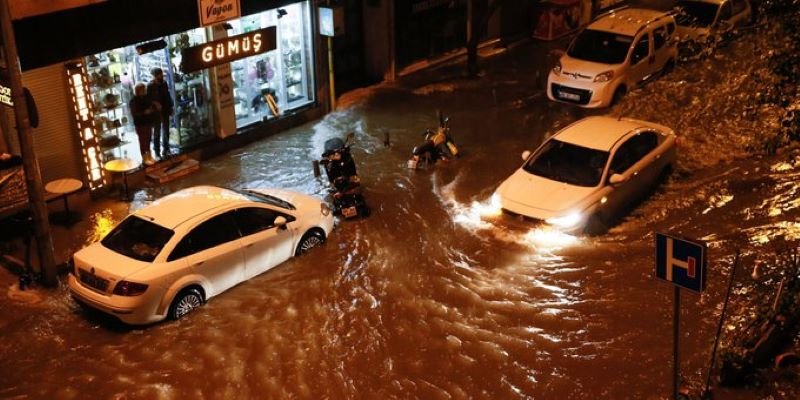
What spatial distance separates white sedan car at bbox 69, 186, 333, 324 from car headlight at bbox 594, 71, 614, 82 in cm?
972

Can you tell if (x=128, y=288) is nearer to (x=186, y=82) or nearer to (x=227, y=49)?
(x=186, y=82)

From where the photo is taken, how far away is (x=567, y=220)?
13.5 metres

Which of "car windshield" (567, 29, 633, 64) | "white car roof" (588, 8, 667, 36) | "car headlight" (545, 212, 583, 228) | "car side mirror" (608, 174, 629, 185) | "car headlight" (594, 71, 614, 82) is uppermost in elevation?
"white car roof" (588, 8, 667, 36)

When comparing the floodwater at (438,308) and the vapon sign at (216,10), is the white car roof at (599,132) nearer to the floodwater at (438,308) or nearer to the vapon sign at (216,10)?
the floodwater at (438,308)

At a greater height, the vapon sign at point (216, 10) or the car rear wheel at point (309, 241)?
the vapon sign at point (216, 10)

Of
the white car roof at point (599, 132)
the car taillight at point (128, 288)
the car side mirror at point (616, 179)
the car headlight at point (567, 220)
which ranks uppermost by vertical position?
the white car roof at point (599, 132)

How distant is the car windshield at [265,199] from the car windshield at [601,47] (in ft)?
34.2

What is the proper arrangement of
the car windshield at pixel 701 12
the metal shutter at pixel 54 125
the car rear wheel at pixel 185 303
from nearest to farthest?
1. the car rear wheel at pixel 185 303
2. the metal shutter at pixel 54 125
3. the car windshield at pixel 701 12

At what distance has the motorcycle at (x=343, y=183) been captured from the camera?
14.9m

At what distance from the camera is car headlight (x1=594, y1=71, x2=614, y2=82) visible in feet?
66.6

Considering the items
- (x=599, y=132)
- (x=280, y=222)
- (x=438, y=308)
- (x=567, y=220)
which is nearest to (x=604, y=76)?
(x=599, y=132)

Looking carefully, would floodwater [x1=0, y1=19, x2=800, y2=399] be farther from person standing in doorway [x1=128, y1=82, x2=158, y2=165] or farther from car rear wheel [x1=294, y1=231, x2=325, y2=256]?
person standing in doorway [x1=128, y1=82, x2=158, y2=165]

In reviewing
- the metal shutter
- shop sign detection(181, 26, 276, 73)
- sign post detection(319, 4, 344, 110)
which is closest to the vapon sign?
shop sign detection(181, 26, 276, 73)

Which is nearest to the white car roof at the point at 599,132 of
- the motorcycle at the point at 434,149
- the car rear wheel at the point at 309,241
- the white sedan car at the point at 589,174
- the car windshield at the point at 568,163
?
the white sedan car at the point at 589,174
